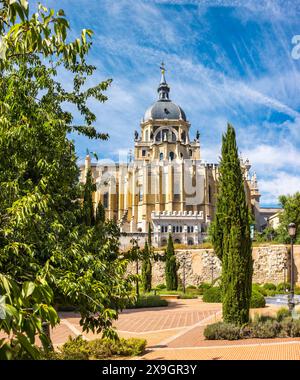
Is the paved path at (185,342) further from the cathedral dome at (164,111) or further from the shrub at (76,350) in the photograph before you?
the cathedral dome at (164,111)

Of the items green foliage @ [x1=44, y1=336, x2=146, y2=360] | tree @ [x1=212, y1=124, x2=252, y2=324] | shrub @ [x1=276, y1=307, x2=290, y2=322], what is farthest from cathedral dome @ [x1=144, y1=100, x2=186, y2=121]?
green foliage @ [x1=44, y1=336, x2=146, y2=360]

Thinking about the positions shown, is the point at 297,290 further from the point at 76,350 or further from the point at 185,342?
the point at 76,350

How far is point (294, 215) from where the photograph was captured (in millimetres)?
50250

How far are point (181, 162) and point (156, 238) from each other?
58.6 feet

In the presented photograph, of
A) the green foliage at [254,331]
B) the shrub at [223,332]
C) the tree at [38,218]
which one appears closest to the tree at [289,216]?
the green foliage at [254,331]

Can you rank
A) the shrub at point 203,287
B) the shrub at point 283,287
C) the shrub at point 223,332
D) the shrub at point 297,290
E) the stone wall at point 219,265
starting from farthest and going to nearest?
the stone wall at point 219,265 < the shrub at point 203,287 < the shrub at point 283,287 < the shrub at point 297,290 < the shrub at point 223,332

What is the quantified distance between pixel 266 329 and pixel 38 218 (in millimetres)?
9865

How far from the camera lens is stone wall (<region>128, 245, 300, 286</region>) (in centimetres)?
3753

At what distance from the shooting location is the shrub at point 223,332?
12047mm

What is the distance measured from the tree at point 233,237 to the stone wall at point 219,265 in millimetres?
25068

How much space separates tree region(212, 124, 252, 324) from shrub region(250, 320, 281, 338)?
1.75 feet

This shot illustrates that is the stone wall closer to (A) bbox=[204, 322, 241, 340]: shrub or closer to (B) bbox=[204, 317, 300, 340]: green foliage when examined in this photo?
(B) bbox=[204, 317, 300, 340]: green foliage

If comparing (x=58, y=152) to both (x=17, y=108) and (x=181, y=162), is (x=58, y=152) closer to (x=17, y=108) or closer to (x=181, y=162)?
(x=17, y=108)

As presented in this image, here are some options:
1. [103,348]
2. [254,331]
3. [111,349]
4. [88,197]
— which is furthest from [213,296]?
[103,348]
